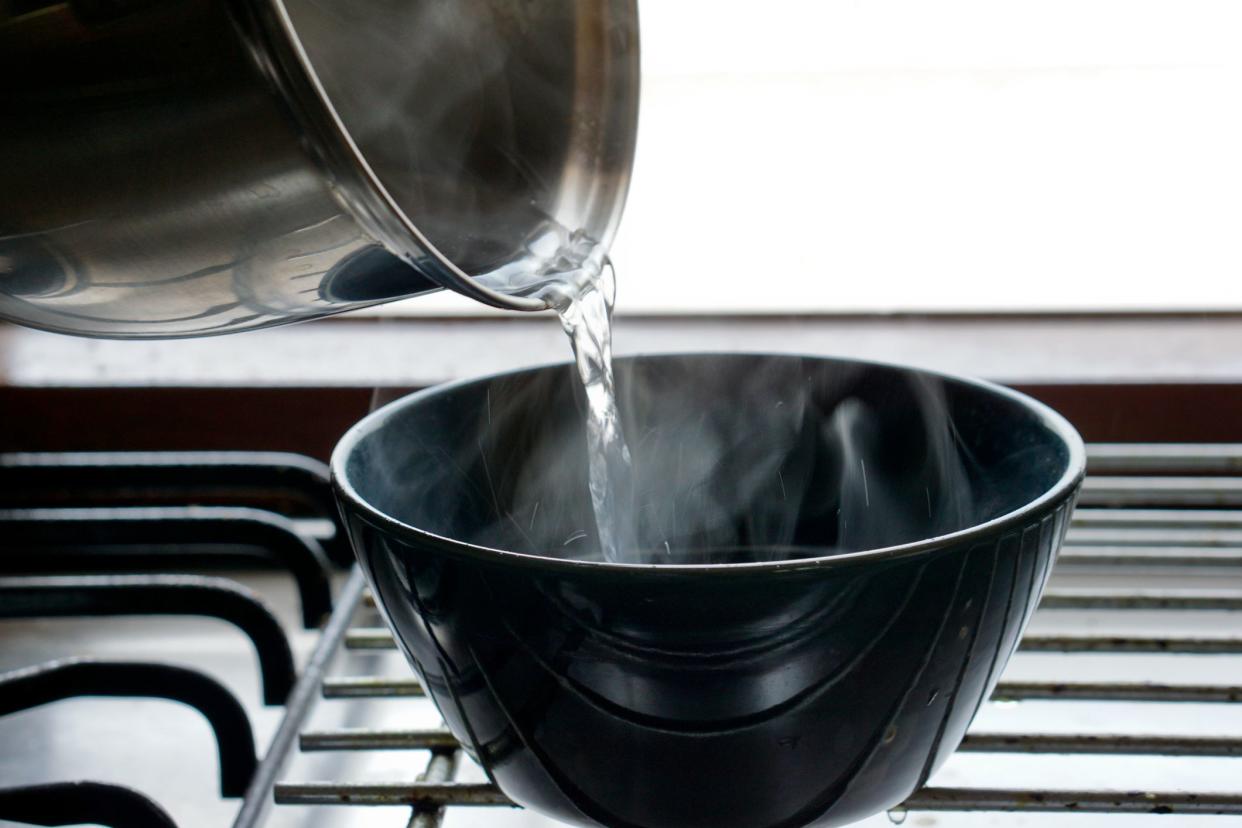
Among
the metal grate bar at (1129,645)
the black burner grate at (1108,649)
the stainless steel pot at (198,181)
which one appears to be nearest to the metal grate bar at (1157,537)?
the black burner grate at (1108,649)

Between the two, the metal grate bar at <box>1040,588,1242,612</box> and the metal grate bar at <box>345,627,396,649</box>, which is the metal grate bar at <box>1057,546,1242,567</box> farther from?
Answer: the metal grate bar at <box>345,627,396,649</box>

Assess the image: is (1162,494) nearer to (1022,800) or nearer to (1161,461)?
(1161,461)

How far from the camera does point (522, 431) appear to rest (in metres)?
0.47

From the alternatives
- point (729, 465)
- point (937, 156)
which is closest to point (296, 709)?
point (729, 465)

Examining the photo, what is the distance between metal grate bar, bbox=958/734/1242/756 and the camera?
0.43m

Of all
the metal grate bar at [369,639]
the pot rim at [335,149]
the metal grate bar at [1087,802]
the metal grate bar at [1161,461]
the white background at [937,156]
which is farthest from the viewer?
the white background at [937,156]

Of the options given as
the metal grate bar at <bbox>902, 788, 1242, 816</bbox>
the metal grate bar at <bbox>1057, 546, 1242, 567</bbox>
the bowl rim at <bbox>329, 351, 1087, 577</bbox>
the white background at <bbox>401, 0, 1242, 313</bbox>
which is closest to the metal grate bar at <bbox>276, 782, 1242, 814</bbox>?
the metal grate bar at <bbox>902, 788, 1242, 816</bbox>

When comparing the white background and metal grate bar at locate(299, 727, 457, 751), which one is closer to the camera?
metal grate bar at locate(299, 727, 457, 751)

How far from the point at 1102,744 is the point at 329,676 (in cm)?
32

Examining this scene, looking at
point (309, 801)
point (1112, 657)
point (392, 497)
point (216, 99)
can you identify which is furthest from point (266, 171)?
point (1112, 657)

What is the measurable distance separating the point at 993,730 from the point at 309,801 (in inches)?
10.2

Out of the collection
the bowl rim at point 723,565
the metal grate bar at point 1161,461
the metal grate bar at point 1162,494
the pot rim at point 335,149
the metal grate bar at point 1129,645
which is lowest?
the metal grate bar at point 1129,645

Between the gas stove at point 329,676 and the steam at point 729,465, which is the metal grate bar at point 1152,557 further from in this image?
the steam at point 729,465

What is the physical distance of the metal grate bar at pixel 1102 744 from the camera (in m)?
0.43
